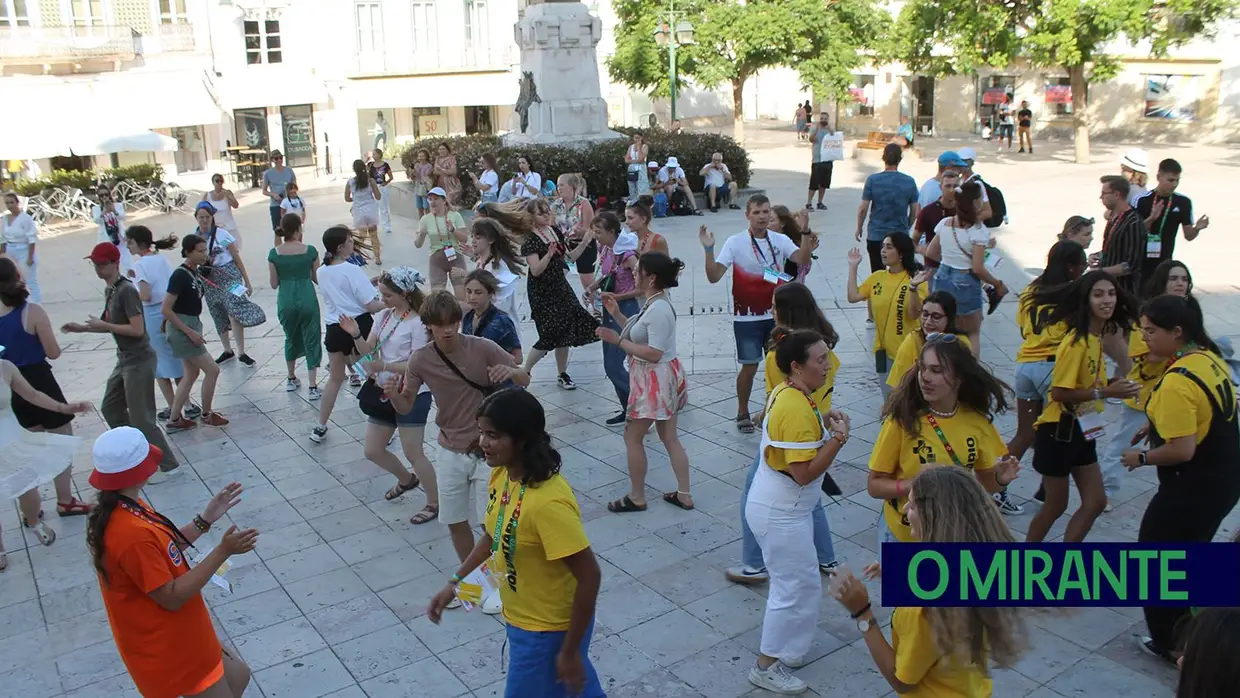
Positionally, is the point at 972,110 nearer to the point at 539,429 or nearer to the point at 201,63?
the point at 201,63

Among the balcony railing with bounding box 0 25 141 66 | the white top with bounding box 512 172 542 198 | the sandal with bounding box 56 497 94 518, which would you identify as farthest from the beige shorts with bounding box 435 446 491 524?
the balcony railing with bounding box 0 25 141 66

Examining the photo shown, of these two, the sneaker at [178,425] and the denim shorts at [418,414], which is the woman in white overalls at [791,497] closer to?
the denim shorts at [418,414]

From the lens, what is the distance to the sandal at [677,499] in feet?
22.0

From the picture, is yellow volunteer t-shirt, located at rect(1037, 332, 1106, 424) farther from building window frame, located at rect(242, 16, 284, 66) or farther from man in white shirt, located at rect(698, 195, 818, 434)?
building window frame, located at rect(242, 16, 284, 66)

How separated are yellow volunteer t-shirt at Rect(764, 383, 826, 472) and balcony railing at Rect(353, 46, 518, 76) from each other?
3343 cm

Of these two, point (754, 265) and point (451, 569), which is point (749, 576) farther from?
point (754, 265)

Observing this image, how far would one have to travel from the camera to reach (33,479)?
234 inches

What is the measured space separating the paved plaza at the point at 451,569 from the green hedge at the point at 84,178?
1373cm

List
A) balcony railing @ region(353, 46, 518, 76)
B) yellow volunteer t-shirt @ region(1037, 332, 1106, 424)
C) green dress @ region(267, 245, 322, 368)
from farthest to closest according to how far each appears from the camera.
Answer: balcony railing @ region(353, 46, 518, 76) < green dress @ region(267, 245, 322, 368) < yellow volunteer t-shirt @ region(1037, 332, 1106, 424)

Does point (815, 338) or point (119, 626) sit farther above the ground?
point (815, 338)

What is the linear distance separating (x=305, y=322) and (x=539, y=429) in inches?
232

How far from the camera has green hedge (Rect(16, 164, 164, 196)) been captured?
22.4m

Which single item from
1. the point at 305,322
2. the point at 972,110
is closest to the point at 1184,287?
the point at 305,322

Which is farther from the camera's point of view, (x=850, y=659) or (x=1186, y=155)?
(x=1186, y=155)
